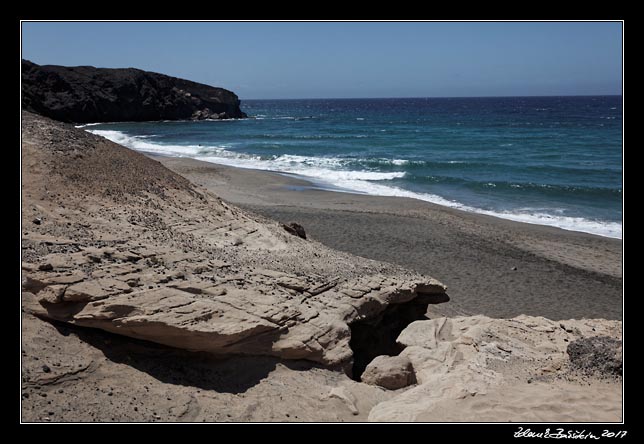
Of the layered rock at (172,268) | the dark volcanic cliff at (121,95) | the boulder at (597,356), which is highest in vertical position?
the dark volcanic cliff at (121,95)

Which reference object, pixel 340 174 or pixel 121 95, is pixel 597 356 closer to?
pixel 340 174

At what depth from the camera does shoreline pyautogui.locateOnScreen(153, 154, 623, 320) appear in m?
13.2

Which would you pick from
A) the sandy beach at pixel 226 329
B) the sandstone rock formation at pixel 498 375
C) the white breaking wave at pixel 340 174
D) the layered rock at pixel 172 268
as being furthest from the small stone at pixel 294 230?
the white breaking wave at pixel 340 174

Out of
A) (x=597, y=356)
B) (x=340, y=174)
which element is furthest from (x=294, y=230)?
(x=340, y=174)

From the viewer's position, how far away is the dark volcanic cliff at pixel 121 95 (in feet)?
225

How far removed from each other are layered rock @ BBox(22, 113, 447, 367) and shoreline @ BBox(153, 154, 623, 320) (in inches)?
155

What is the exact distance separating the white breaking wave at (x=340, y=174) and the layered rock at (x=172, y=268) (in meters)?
13.0

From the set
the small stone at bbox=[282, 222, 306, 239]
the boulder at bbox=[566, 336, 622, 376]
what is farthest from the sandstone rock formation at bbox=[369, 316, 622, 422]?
the small stone at bbox=[282, 222, 306, 239]

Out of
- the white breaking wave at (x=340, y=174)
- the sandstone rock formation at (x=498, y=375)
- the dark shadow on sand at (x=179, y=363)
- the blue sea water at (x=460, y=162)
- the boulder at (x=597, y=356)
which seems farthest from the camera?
the blue sea water at (x=460, y=162)

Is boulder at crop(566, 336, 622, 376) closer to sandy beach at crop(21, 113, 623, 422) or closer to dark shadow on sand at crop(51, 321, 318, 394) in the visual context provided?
sandy beach at crop(21, 113, 623, 422)

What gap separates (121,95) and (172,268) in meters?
74.7

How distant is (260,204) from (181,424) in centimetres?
1646

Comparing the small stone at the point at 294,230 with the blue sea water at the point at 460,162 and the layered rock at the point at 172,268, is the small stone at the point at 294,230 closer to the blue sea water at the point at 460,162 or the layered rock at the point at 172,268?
Result: the layered rock at the point at 172,268

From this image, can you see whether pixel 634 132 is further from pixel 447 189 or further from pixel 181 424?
pixel 447 189
